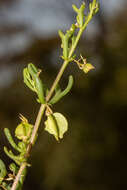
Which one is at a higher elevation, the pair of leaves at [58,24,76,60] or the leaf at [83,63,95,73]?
the pair of leaves at [58,24,76,60]

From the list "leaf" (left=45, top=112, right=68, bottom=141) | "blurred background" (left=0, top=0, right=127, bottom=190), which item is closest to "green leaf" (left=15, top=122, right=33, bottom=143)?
"leaf" (left=45, top=112, right=68, bottom=141)

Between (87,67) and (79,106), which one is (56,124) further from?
(79,106)

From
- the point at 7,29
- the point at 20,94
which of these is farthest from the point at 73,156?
the point at 7,29

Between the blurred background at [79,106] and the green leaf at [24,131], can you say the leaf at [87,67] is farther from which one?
the blurred background at [79,106]

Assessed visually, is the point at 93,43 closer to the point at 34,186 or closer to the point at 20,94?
the point at 20,94

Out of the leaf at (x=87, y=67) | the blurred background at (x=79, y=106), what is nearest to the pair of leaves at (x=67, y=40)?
the leaf at (x=87, y=67)

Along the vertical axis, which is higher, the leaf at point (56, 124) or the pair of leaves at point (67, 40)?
the pair of leaves at point (67, 40)

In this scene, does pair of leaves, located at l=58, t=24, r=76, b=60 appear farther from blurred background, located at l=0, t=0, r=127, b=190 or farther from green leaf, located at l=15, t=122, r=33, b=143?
blurred background, located at l=0, t=0, r=127, b=190

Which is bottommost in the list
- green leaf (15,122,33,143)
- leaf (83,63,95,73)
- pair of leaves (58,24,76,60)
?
green leaf (15,122,33,143)

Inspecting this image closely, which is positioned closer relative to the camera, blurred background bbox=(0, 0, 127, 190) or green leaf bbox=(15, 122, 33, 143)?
green leaf bbox=(15, 122, 33, 143)
